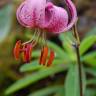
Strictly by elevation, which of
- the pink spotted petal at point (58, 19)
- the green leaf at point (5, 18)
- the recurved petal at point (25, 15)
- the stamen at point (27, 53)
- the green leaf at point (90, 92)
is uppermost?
the green leaf at point (5, 18)

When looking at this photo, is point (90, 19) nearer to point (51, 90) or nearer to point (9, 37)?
point (9, 37)

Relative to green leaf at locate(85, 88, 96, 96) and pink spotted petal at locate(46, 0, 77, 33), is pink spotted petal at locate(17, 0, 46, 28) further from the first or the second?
green leaf at locate(85, 88, 96, 96)

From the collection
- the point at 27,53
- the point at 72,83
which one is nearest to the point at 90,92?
the point at 72,83

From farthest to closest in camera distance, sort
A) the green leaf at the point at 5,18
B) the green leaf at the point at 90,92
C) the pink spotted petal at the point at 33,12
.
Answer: the green leaf at the point at 5,18, the green leaf at the point at 90,92, the pink spotted petal at the point at 33,12

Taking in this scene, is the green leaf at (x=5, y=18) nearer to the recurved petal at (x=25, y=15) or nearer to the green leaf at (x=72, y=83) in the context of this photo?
the green leaf at (x=72, y=83)

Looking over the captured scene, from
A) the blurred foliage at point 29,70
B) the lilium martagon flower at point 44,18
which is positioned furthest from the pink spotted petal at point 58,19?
the blurred foliage at point 29,70

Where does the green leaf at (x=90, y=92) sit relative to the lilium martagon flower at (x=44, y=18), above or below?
above
